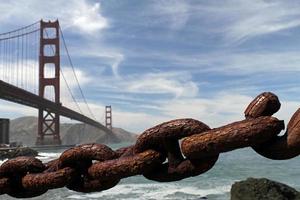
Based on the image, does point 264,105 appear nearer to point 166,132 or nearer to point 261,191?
point 166,132

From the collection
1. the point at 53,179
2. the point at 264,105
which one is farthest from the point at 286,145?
the point at 53,179

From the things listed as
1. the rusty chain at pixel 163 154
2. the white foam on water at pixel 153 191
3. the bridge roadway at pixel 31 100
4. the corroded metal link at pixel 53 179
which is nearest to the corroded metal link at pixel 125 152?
the rusty chain at pixel 163 154

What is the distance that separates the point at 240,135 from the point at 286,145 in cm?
10

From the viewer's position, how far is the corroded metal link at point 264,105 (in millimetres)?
1149

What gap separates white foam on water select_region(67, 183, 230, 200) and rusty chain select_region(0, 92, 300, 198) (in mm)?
13284

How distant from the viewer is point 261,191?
984 centimetres

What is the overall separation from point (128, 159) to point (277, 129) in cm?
39

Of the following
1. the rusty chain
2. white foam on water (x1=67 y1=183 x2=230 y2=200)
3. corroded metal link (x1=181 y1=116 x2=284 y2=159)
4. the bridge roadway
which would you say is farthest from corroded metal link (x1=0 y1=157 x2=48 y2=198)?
the bridge roadway

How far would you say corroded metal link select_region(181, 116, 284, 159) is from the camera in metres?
1.15

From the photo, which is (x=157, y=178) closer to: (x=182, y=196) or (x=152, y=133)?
(x=152, y=133)

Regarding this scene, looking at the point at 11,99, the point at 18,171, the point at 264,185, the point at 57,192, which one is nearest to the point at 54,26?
the point at 11,99

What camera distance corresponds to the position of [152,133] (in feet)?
4.27

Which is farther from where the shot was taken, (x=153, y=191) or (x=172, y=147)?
(x=153, y=191)

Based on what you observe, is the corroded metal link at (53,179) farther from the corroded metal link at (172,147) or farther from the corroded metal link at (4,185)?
the corroded metal link at (172,147)
